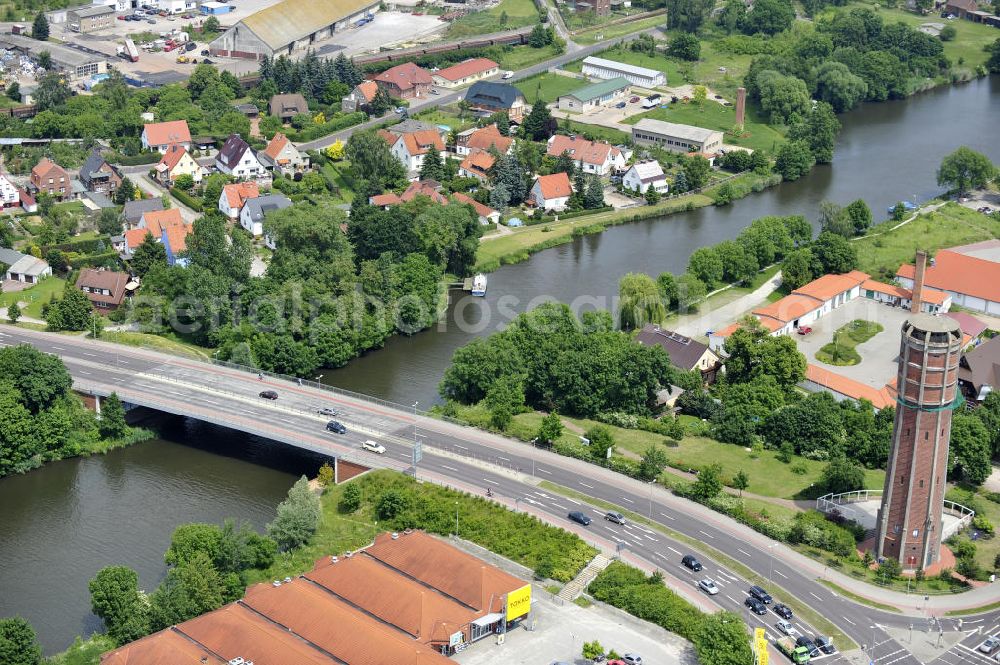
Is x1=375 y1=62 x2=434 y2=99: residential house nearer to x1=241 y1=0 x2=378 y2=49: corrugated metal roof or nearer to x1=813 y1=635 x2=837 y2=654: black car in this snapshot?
x1=241 y1=0 x2=378 y2=49: corrugated metal roof

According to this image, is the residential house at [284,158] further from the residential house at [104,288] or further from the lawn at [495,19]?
the lawn at [495,19]

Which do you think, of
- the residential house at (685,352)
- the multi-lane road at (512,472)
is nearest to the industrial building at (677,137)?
the residential house at (685,352)

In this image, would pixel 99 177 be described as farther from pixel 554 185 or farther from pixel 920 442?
pixel 920 442

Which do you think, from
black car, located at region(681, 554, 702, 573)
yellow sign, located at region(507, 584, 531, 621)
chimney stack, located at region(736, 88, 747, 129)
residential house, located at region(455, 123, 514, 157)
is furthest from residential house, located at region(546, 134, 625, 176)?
yellow sign, located at region(507, 584, 531, 621)

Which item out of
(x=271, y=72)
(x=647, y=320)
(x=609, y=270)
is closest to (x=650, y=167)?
(x=609, y=270)

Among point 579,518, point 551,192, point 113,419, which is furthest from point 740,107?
point 113,419
